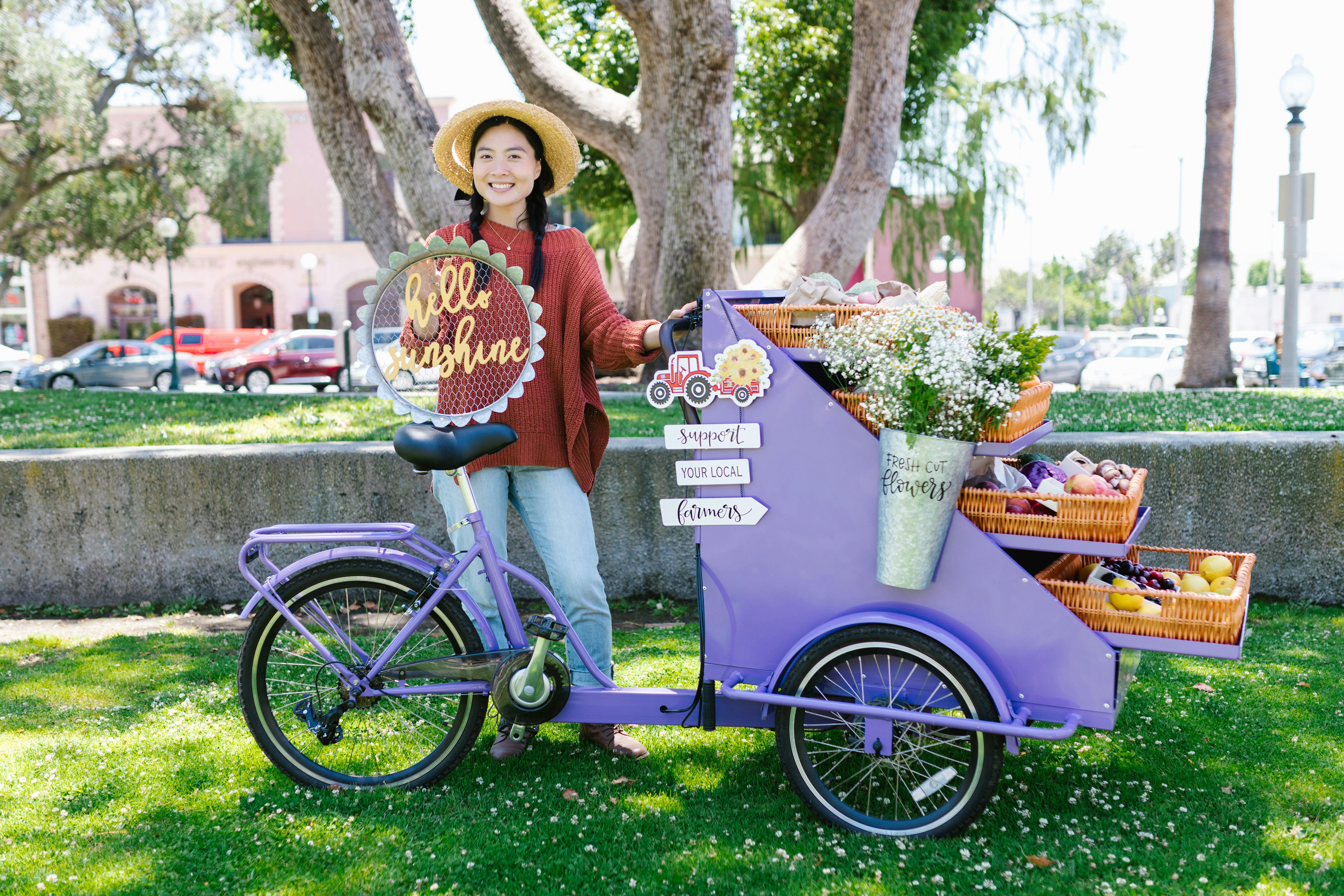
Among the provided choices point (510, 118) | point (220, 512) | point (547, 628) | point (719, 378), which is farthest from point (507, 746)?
point (220, 512)

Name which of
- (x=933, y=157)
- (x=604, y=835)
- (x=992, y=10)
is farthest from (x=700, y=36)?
(x=933, y=157)

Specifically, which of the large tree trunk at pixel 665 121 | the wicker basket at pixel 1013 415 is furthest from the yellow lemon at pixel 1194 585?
the large tree trunk at pixel 665 121

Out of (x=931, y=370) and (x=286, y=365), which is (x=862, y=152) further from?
(x=286, y=365)

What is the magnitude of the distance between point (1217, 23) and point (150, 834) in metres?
14.5

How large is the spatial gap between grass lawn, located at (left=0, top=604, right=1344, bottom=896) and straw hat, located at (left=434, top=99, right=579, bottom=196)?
1.87 m

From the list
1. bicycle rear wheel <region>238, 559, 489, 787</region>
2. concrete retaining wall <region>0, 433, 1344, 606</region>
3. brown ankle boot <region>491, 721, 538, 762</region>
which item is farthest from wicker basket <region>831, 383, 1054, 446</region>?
concrete retaining wall <region>0, 433, 1344, 606</region>

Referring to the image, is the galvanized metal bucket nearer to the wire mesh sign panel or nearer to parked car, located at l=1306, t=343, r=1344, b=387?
the wire mesh sign panel

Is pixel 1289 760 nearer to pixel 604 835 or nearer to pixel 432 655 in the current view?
pixel 604 835

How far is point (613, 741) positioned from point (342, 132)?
6.22 metres

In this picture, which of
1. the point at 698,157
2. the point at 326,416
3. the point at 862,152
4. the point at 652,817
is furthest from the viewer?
the point at 862,152

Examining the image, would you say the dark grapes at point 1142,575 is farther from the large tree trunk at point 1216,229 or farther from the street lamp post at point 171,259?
the street lamp post at point 171,259

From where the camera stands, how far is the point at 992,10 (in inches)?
532

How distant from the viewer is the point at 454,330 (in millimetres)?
2980

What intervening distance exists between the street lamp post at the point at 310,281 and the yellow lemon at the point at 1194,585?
28.8 metres
